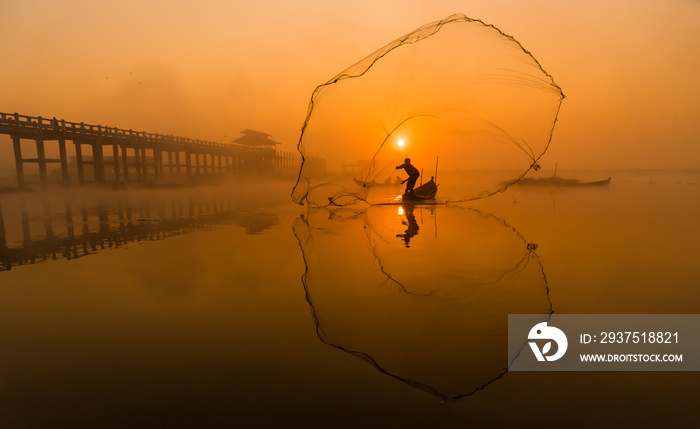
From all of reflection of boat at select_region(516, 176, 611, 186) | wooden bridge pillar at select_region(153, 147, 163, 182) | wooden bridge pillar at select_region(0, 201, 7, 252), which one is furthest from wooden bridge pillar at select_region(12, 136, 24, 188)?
reflection of boat at select_region(516, 176, 611, 186)

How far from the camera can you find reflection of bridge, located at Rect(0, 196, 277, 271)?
294 inches

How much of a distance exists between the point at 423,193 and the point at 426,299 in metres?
11.9

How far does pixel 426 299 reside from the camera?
15.0ft

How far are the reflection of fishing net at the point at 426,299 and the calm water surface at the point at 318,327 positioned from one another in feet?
0.08

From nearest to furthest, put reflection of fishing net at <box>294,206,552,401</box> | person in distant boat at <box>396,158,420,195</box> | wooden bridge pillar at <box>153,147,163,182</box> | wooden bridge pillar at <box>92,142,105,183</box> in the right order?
reflection of fishing net at <box>294,206,552,401</box>
person in distant boat at <box>396,158,420,195</box>
wooden bridge pillar at <box>92,142,105,183</box>
wooden bridge pillar at <box>153,147,163,182</box>

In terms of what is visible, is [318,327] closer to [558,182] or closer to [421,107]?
[421,107]

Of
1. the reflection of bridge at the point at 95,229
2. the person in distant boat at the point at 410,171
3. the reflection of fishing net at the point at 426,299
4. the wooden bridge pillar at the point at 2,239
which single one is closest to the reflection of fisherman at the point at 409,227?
the reflection of fishing net at the point at 426,299

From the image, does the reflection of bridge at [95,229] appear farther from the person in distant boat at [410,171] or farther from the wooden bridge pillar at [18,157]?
the wooden bridge pillar at [18,157]

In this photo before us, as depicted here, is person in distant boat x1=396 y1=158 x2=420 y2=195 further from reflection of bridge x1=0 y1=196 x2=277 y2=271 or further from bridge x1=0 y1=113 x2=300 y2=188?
bridge x1=0 y1=113 x2=300 y2=188

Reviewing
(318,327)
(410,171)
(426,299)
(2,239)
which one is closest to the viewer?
(318,327)

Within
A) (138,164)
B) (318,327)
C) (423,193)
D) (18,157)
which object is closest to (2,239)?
(318,327)

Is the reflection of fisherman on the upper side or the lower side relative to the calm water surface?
upper

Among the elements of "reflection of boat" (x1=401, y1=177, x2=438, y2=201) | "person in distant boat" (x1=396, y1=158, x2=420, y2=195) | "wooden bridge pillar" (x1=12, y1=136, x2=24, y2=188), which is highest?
"wooden bridge pillar" (x1=12, y1=136, x2=24, y2=188)

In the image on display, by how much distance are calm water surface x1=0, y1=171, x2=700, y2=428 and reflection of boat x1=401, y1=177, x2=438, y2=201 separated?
291 inches
